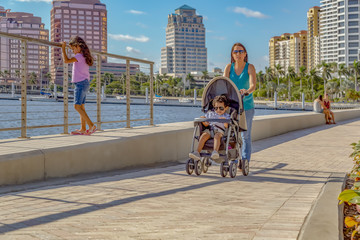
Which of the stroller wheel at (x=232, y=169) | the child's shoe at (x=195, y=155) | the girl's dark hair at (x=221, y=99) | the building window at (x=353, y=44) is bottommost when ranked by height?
the stroller wheel at (x=232, y=169)

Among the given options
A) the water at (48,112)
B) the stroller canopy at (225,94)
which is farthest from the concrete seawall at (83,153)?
the stroller canopy at (225,94)

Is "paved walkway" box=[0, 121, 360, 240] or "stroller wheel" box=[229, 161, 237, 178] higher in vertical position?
"stroller wheel" box=[229, 161, 237, 178]

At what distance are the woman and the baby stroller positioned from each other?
33 cm

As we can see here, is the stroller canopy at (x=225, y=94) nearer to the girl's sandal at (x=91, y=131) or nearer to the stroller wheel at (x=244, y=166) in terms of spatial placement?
the stroller wheel at (x=244, y=166)

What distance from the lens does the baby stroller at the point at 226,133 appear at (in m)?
6.37

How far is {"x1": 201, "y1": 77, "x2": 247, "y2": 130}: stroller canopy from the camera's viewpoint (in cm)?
657

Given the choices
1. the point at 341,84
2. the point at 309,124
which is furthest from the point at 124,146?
the point at 341,84

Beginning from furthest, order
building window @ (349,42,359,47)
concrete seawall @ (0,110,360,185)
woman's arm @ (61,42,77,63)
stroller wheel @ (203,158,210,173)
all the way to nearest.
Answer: building window @ (349,42,359,47)
woman's arm @ (61,42,77,63)
stroller wheel @ (203,158,210,173)
concrete seawall @ (0,110,360,185)

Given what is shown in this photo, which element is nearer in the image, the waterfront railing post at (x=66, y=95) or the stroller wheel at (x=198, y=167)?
the stroller wheel at (x=198, y=167)

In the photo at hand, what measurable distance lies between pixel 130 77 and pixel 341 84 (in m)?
161

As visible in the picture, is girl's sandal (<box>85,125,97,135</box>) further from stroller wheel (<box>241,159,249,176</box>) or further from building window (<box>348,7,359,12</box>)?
building window (<box>348,7,359,12</box>)

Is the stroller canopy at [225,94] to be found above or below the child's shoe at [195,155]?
above

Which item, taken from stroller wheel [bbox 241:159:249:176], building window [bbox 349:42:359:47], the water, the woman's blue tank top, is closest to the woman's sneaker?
→ stroller wheel [bbox 241:159:249:176]

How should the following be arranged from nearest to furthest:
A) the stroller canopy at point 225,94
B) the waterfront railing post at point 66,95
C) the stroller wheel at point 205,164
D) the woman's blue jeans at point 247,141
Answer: the stroller canopy at point 225,94 → the stroller wheel at point 205,164 → the woman's blue jeans at point 247,141 → the waterfront railing post at point 66,95
